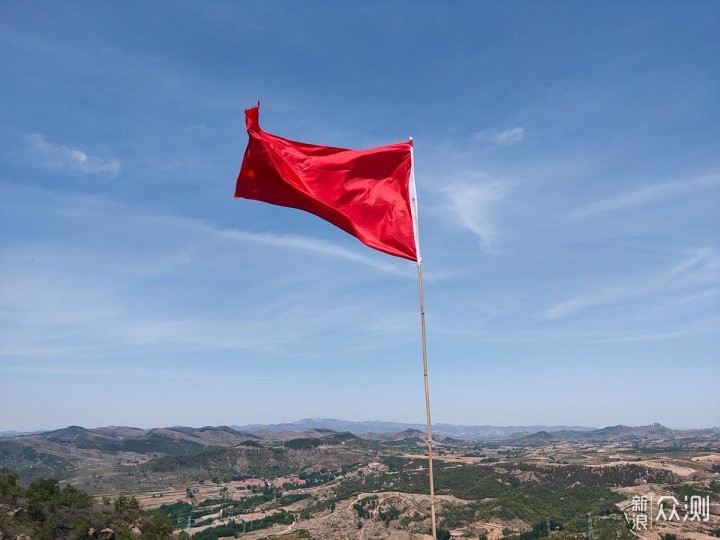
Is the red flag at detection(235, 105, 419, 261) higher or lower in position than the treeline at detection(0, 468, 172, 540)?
higher

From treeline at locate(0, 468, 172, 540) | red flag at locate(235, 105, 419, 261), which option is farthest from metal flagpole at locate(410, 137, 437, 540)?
treeline at locate(0, 468, 172, 540)

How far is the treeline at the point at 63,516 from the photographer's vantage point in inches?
2364

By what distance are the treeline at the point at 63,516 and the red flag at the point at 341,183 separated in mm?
61357

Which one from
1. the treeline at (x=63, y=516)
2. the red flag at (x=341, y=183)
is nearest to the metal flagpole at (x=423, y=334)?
the red flag at (x=341, y=183)

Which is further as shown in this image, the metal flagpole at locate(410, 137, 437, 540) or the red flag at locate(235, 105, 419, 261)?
the red flag at locate(235, 105, 419, 261)

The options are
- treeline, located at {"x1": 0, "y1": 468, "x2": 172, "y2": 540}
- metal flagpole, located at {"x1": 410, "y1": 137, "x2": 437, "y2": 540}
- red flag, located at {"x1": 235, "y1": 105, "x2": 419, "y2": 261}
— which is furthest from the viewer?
treeline, located at {"x1": 0, "y1": 468, "x2": 172, "y2": 540}

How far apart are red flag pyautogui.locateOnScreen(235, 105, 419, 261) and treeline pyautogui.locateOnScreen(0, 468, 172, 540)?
61.4m

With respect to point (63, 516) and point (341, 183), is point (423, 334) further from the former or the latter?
point (63, 516)

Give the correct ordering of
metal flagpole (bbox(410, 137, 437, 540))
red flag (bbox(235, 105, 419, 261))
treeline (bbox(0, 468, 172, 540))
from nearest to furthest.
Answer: metal flagpole (bbox(410, 137, 437, 540)), red flag (bbox(235, 105, 419, 261)), treeline (bbox(0, 468, 172, 540))

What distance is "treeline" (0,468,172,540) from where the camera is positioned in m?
60.0

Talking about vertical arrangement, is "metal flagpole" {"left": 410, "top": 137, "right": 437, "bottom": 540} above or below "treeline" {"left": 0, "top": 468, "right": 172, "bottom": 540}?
above

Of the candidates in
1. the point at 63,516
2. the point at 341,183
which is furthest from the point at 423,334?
the point at 63,516

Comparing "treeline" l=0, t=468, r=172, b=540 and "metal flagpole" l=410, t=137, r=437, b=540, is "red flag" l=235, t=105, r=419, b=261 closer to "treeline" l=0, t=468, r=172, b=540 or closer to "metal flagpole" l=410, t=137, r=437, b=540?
"metal flagpole" l=410, t=137, r=437, b=540

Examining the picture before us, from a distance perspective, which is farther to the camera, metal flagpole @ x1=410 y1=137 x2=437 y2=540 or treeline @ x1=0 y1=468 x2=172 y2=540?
treeline @ x1=0 y1=468 x2=172 y2=540
